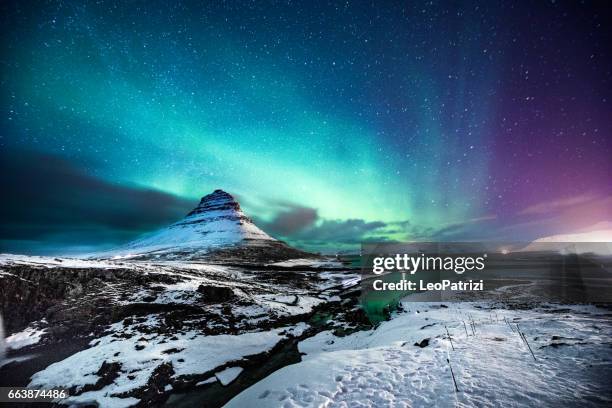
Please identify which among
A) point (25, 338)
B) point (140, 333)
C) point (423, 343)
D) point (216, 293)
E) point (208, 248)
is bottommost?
point (140, 333)

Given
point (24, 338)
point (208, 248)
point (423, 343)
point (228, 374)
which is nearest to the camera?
point (423, 343)

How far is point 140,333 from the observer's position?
21.2 meters

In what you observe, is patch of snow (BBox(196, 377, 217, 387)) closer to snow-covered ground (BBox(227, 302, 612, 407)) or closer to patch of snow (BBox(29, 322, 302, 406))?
patch of snow (BBox(29, 322, 302, 406))

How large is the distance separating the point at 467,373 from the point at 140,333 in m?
23.1

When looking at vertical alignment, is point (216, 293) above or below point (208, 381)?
above

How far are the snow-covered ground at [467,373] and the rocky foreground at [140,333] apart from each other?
6.44 m

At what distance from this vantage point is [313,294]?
1719 inches

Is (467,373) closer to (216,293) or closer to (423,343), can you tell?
(423,343)

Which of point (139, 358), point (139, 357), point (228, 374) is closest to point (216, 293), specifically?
point (139, 357)

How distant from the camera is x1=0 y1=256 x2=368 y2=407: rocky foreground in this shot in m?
15.3

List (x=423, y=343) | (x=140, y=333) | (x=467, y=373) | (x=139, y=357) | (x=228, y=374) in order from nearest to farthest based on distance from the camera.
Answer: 1. (x=467, y=373)
2. (x=423, y=343)
3. (x=228, y=374)
4. (x=139, y=357)
5. (x=140, y=333)

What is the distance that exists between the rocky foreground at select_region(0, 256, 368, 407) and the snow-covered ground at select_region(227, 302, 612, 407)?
6442 millimetres

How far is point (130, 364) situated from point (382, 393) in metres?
16.4

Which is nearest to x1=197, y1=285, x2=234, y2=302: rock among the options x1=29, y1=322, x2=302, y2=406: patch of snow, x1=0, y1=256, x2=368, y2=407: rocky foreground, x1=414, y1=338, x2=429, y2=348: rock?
x1=0, y1=256, x2=368, y2=407: rocky foreground
